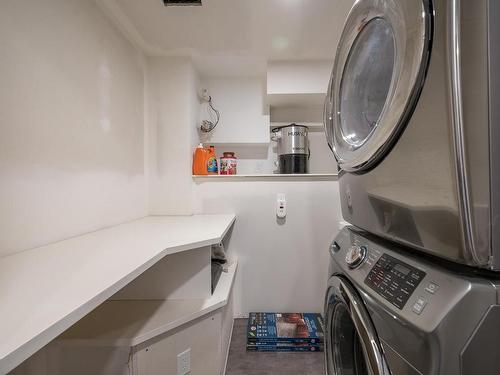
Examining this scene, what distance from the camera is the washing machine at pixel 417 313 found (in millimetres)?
418

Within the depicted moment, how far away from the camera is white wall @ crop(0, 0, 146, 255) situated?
863 mm

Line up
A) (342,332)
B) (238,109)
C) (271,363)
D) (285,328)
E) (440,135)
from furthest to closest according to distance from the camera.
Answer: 1. (238,109)
2. (285,328)
3. (271,363)
4. (342,332)
5. (440,135)

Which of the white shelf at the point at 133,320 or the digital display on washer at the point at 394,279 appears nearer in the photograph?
the digital display on washer at the point at 394,279

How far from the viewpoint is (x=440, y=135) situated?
0.45 meters

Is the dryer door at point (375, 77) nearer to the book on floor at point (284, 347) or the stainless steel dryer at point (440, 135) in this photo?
the stainless steel dryer at point (440, 135)

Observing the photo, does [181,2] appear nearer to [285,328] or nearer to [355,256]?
[355,256]

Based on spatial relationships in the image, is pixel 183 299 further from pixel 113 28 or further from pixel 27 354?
pixel 113 28

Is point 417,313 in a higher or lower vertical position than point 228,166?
lower

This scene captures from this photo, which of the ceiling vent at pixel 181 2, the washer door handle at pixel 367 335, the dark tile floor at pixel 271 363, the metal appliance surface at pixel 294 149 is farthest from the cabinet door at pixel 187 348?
the ceiling vent at pixel 181 2

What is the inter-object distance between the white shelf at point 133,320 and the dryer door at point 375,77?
3.07ft

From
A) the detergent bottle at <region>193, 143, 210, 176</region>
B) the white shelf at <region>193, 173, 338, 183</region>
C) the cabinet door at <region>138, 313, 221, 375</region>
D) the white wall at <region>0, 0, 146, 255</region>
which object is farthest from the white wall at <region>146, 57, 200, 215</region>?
the cabinet door at <region>138, 313, 221, 375</region>

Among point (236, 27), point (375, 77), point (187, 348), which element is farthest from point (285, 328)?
point (236, 27)

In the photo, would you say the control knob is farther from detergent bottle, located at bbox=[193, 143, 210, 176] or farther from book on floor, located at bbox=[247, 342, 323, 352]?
detergent bottle, located at bbox=[193, 143, 210, 176]

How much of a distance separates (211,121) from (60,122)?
1.29 meters
